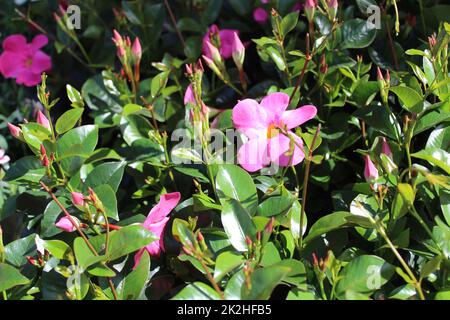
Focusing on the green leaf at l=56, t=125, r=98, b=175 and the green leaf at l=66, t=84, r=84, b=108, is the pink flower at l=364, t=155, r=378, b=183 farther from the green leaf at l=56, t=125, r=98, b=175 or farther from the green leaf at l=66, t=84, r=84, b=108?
the green leaf at l=66, t=84, r=84, b=108

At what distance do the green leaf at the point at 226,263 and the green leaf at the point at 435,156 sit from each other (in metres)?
0.33

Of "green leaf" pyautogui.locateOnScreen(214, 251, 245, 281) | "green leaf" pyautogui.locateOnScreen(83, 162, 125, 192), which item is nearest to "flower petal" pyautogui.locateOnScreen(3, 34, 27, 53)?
"green leaf" pyautogui.locateOnScreen(83, 162, 125, 192)

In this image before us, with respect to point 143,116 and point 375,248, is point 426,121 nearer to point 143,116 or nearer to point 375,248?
point 375,248

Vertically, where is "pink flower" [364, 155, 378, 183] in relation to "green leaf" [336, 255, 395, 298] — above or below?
above

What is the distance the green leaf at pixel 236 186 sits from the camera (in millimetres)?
1113

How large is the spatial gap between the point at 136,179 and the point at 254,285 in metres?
0.51

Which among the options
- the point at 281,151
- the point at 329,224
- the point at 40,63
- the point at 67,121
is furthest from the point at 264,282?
the point at 40,63

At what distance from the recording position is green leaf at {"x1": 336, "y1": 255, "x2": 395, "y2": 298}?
38.0 inches

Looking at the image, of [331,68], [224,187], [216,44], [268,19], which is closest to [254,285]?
[224,187]

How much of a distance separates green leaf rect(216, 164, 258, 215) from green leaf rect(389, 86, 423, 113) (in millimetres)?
309

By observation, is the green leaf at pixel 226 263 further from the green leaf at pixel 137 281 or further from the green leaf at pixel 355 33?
the green leaf at pixel 355 33

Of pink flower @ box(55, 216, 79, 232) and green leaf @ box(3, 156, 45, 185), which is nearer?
pink flower @ box(55, 216, 79, 232)

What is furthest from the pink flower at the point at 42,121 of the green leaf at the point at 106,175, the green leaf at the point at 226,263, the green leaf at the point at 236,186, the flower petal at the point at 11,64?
the flower petal at the point at 11,64

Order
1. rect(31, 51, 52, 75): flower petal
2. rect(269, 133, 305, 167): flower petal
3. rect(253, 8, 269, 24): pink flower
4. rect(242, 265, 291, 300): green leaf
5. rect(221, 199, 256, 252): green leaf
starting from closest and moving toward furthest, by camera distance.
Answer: rect(242, 265, 291, 300): green leaf
rect(221, 199, 256, 252): green leaf
rect(269, 133, 305, 167): flower petal
rect(253, 8, 269, 24): pink flower
rect(31, 51, 52, 75): flower petal
